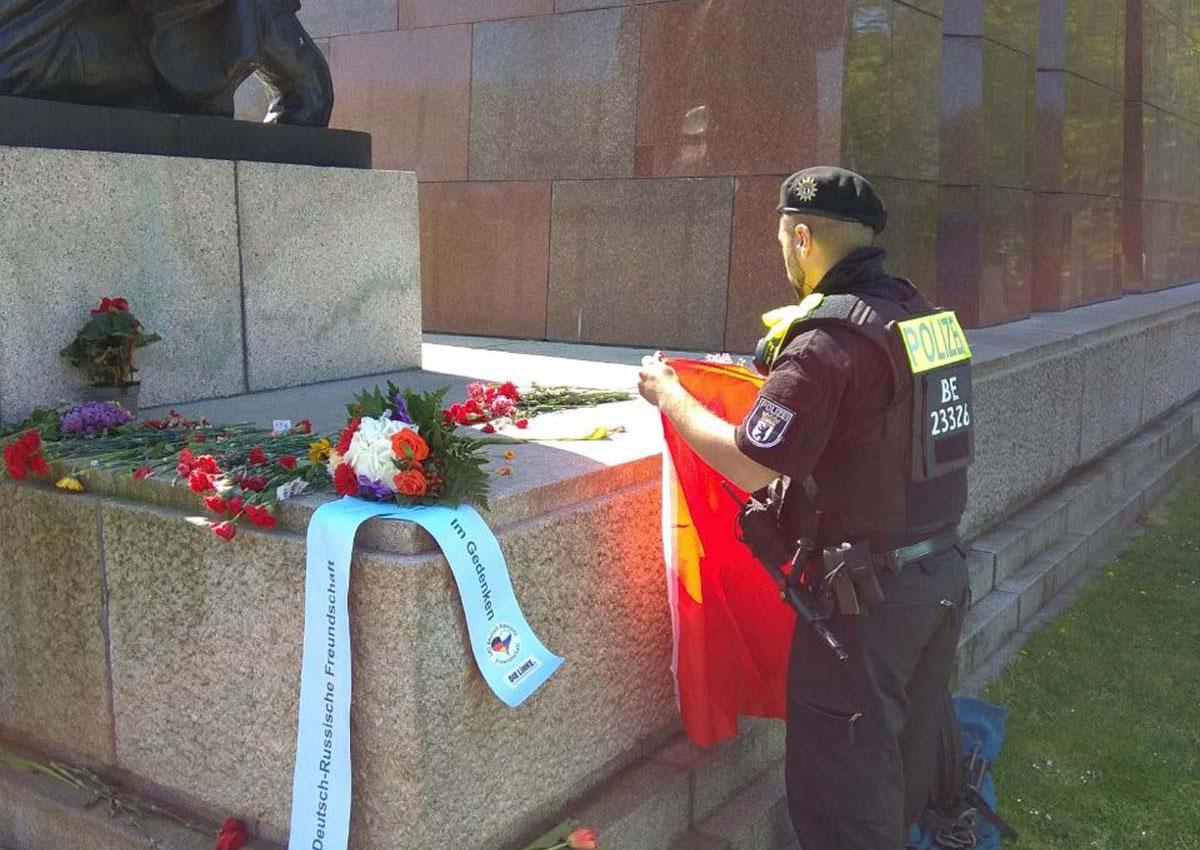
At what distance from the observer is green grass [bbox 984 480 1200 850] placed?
4.19 meters

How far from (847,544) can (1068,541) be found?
4.38 metres

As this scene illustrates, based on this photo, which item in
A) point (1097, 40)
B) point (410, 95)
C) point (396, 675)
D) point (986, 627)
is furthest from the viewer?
point (1097, 40)

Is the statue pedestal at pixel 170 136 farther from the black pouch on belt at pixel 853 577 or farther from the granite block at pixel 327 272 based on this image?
Answer: the black pouch on belt at pixel 853 577

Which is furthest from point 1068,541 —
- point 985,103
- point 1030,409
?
point 985,103

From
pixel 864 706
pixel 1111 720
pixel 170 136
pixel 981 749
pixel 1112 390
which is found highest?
pixel 170 136

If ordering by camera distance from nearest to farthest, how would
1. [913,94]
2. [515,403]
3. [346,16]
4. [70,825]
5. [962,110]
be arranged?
1. [70,825]
2. [515,403]
3. [913,94]
4. [962,110]
5. [346,16]

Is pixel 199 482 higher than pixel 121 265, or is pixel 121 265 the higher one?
pixel 121 265

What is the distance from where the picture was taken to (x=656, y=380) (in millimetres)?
3238

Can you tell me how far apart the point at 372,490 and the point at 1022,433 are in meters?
4.49

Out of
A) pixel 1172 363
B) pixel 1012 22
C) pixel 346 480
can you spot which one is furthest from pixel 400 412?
pixel 1172 363

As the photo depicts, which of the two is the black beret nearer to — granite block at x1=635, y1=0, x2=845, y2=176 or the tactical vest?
the tactical vest

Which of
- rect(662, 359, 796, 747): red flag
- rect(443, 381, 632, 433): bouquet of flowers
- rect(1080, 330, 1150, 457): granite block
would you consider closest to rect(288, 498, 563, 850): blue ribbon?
rect(443, 381, 632, 433): bouquet of flowers

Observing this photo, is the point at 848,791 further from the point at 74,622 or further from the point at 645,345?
the point at 645,345

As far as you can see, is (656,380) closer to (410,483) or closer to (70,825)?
(410,483)
